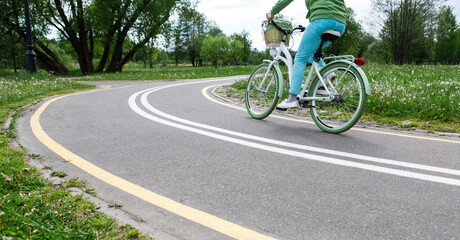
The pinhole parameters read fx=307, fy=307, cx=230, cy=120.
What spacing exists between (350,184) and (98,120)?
4.15 m

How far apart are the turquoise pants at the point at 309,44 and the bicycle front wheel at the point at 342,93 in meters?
0.26

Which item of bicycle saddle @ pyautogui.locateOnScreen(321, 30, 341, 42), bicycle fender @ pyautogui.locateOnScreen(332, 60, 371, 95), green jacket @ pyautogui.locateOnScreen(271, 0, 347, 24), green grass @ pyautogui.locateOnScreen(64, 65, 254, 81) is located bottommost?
green grass @ pyautogui.locateOnScreen(64, 65, 254, 81)

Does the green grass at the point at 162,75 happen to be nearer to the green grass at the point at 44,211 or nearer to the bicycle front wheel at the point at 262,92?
the bicycle front wheel at the point at 262,92

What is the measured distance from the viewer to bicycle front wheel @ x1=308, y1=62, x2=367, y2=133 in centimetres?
398

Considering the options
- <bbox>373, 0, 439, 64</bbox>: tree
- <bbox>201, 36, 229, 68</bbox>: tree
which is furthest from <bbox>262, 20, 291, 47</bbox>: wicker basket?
<bbox>201, 36, 229, 68</bbox>: tree

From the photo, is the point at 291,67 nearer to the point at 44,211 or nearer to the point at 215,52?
the point at 44,211

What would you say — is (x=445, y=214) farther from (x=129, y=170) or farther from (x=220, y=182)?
(x=129, y=170)

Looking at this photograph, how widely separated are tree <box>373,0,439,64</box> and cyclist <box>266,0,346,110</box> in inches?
1105

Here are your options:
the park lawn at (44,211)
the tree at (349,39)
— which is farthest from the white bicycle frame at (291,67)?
the tree at (349,39)

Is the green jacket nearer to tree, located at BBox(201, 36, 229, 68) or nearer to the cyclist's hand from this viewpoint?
the cyclist's hand

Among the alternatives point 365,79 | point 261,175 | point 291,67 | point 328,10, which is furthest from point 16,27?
point 261,175

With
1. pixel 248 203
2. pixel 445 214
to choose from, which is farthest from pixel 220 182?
pixel 445 214

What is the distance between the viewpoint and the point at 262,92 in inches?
216

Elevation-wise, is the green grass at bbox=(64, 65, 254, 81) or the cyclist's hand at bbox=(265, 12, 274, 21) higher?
the cyclist's hand at bbox=(265, 12, 274, 21)
